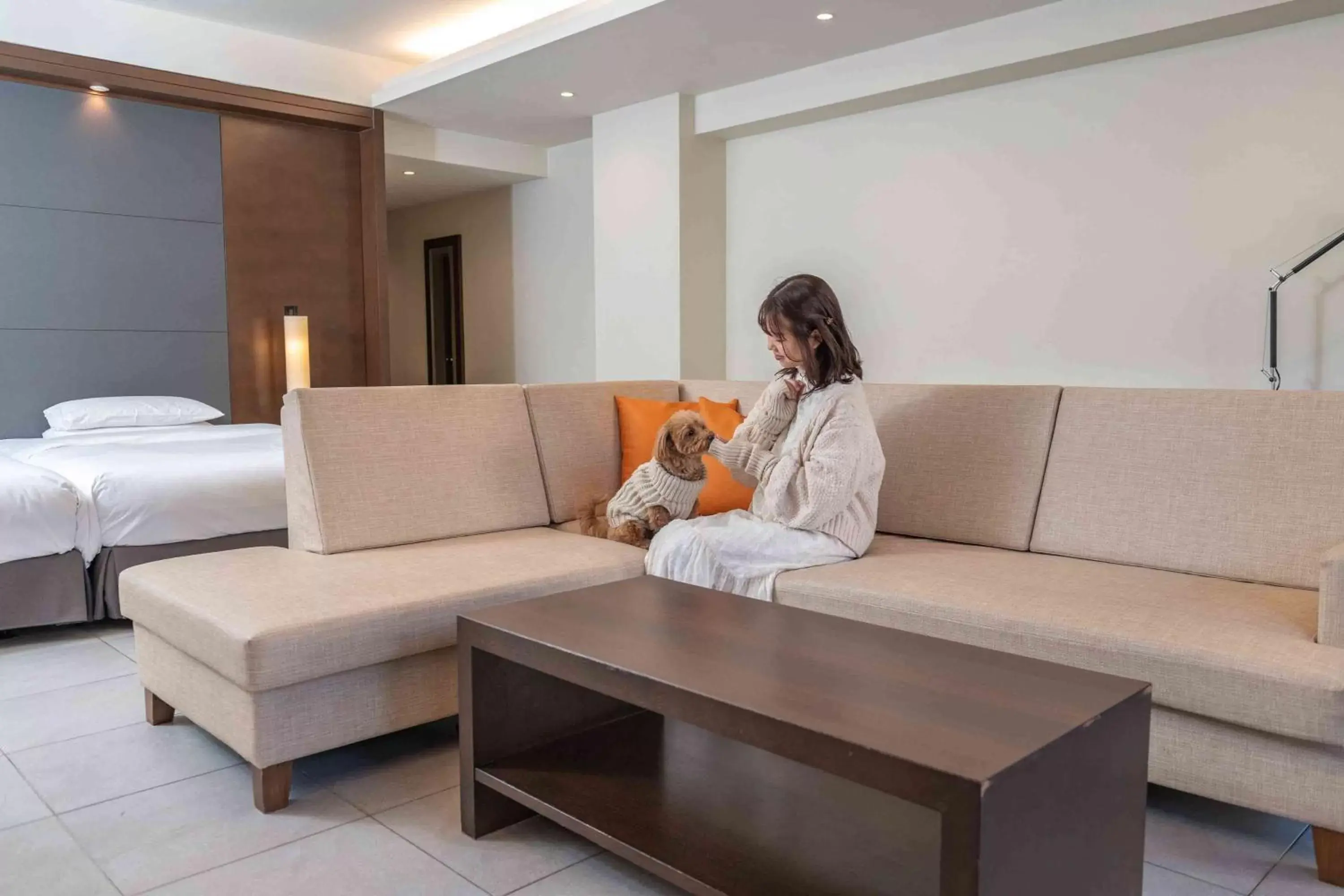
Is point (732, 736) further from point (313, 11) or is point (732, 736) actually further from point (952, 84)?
point (313, 11)

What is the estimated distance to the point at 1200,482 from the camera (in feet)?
7.51

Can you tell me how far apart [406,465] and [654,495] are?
26.8 inches

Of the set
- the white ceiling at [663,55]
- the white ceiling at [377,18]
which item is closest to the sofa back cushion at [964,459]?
the white ceiling at [663,55]

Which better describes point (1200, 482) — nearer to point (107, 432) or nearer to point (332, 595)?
point (332, 595)

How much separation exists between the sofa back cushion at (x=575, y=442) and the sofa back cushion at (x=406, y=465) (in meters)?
0.04

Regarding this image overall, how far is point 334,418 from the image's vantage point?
102 inches

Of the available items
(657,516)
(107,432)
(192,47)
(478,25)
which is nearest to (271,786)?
(657,516)

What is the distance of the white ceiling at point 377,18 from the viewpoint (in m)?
5.04

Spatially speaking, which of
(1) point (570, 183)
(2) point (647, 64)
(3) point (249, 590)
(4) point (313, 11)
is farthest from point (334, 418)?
(1) point (570, 183)

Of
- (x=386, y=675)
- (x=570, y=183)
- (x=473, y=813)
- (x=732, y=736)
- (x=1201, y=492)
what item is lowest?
(x=473, y=813)

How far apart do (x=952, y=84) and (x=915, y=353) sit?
132 cm

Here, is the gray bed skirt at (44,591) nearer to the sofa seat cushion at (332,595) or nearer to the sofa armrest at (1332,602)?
the sofa seat cushion at (332,595)

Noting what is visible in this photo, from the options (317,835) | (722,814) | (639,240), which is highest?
(639,240)

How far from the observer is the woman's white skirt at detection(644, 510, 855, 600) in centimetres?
239
